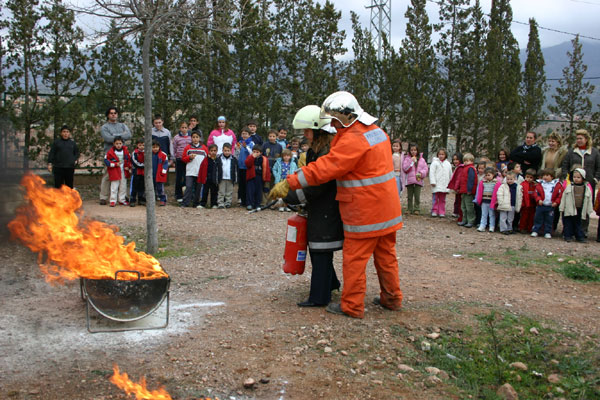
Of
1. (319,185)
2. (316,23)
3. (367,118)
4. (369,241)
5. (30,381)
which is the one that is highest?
(316,23)

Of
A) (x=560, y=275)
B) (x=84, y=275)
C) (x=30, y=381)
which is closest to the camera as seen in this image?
(x=30, y=381)

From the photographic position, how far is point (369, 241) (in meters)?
5.40

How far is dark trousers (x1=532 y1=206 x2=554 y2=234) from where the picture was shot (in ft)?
35.0

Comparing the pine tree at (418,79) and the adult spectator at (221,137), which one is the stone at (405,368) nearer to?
the adult spectator at (221,137)

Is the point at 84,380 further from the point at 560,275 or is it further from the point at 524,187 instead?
the point at 524,187

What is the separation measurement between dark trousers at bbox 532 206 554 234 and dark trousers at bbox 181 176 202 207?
7118 millimetres

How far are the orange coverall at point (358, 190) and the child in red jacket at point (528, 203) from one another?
6.36m

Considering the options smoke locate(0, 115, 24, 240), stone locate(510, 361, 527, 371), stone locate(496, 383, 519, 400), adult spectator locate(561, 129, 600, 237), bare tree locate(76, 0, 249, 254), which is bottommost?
stone locate(496, 383, 519, 400)

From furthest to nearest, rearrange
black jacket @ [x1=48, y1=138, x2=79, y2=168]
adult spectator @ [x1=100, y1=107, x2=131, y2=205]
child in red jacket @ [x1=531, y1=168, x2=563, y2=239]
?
adult spectator @ [x1=100, y1=107, x2=131, y2=205], black jacket @ [x1=48, y1=138, x2=79, y2=168], child in red jacket @ [x1=531, y1=168, x2=563, y2=239]

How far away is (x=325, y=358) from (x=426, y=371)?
84cm

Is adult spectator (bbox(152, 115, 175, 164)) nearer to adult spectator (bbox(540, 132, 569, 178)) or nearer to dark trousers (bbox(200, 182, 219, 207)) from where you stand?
dark trousers (bbox(200, 182, 219, 207))

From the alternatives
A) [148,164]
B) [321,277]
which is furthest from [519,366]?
[148,164]

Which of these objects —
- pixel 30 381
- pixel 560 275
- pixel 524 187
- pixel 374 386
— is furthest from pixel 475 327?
pixel 524 187

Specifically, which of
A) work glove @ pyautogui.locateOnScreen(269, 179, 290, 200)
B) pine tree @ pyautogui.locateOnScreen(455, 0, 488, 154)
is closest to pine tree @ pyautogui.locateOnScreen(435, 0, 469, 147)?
pine tree @ pyautogui.locateOnScreen(455, 0, 488, 154)
